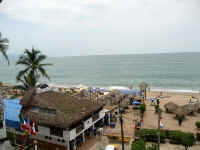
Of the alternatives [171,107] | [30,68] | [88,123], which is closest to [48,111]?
[88,123]

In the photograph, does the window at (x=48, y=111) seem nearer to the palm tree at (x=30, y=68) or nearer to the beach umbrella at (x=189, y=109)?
the palm tree at (x=30, y=68)

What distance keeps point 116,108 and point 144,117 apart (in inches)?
162

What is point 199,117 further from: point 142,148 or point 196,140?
point 142,148

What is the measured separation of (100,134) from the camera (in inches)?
712

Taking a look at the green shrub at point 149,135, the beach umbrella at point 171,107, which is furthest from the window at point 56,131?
the beach umbrella at point 171,107

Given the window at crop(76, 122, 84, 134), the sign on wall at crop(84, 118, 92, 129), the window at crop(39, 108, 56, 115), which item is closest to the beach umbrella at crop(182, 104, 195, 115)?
the sign on wall at crop(84, 118, 92, 129)

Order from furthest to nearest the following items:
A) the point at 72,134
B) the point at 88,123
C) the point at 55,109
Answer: the point at 88,123
the point at 55,109
the point at 72,134

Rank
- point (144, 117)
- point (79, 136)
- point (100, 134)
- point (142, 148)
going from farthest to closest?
point (144, 117)
point (100, 134)
point (79, 136)
point (142, 148)

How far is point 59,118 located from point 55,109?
1080 mm

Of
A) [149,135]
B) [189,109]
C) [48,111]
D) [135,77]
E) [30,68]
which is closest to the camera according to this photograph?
[48,111]

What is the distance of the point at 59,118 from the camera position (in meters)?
14.6

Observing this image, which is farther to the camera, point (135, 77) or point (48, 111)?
point (135, 77)

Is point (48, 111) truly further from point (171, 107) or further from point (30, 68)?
point (171, 107)

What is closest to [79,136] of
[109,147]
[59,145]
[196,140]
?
[59,145]
